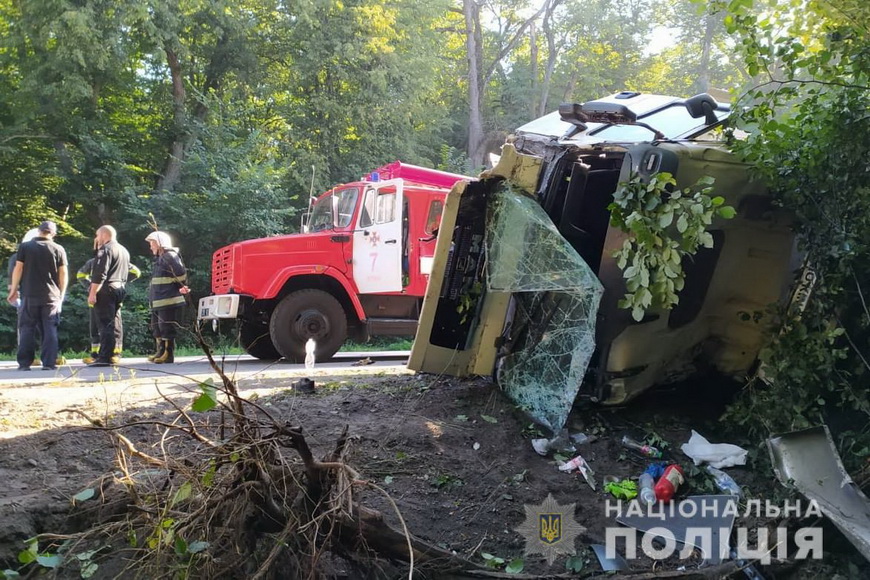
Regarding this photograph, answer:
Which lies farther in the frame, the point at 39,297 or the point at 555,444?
the point at 39,297

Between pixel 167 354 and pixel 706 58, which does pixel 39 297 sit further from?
pixel 706 58

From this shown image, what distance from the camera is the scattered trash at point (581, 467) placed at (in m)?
3.61

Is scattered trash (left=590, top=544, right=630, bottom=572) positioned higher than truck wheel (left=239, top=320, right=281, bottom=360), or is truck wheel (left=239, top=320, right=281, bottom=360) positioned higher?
scattered trash (left=590, top=544, right=630, bottom=572)

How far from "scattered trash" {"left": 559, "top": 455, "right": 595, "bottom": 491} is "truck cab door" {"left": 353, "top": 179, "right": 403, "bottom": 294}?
4.67 m

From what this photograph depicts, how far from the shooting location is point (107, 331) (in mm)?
7180

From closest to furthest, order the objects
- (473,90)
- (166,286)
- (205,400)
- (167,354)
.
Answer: (205,400), (166,286), (167,354), (473,90)

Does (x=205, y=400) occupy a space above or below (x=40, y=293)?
above

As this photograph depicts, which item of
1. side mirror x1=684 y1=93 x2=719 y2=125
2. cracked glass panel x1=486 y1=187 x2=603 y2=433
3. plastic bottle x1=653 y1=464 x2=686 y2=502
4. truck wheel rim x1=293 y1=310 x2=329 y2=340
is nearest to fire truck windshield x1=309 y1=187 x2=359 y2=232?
truck wheel rim x1=293 y1=310 x2=329 y2=340

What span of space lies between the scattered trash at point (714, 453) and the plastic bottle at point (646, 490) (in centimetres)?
41

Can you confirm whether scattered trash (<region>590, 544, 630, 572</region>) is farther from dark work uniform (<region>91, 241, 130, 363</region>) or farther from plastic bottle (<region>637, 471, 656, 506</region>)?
dark work uniform (<region>91, 241, 130, 363</region>)

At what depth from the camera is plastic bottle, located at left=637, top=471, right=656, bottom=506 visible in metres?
3.42

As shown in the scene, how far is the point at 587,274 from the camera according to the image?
3721mm

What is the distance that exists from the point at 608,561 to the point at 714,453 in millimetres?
1204

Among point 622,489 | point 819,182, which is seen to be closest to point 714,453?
point 622,489
